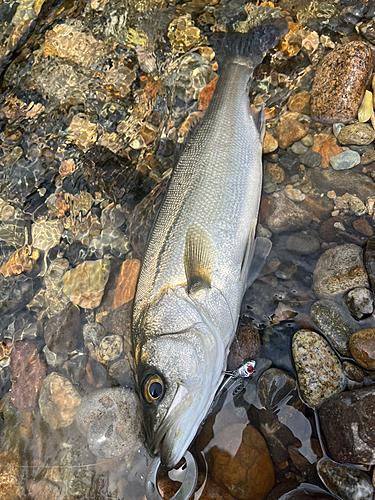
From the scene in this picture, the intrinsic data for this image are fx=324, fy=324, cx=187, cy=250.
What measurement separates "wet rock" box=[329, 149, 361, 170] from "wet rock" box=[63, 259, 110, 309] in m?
2.59

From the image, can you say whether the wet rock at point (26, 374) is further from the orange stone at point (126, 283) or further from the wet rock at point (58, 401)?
the orange stone at point (126, 283)

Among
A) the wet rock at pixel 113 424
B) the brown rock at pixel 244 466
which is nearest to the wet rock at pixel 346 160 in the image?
the brown rock at pixel 244 466

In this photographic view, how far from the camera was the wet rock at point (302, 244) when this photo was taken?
306 centimetres

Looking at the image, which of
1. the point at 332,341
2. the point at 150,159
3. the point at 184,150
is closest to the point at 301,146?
the point at 184,150

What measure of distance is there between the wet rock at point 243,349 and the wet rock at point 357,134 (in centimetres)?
215

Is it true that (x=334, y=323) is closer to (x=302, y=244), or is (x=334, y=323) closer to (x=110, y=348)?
(x=302, y=244)

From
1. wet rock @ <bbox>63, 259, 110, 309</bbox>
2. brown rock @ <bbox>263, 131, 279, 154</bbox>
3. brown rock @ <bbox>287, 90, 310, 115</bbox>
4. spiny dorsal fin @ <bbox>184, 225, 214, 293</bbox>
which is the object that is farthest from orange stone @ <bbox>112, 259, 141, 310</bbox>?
brown rock @ <bbox>287, 90, 310, 115</bbox>

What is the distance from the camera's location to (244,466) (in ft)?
8.30

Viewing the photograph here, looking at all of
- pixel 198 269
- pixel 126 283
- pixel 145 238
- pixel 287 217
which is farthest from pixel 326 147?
pixel 126 283

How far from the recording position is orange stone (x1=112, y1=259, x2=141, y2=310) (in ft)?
10.9

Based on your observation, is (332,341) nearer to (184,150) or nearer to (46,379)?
(184,150)

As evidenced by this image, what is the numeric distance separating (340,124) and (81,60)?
2.91 metres

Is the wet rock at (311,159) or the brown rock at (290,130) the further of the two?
the brown rock at (290,130)

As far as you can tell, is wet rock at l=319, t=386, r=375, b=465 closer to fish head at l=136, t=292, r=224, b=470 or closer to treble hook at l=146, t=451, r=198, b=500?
fish head at l=136, t=292, r=224, b=470
